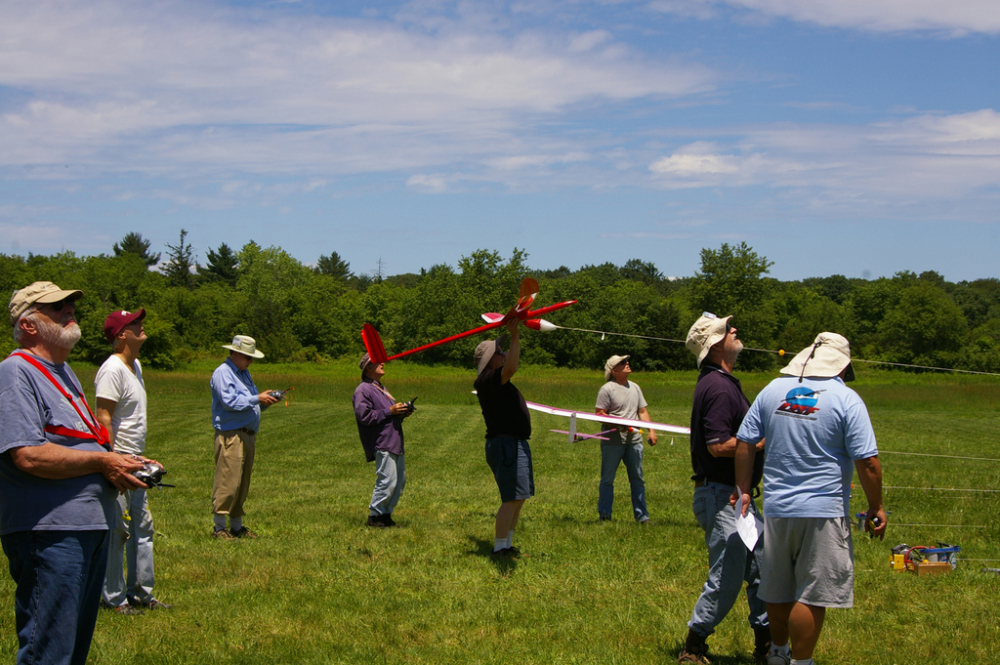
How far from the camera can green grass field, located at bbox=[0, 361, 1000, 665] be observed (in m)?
4.62

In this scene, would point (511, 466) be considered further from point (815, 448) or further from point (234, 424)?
point (815, 448)

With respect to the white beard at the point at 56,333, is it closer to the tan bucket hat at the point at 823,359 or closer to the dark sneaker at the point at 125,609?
the dark sneaker at the point at 125,609

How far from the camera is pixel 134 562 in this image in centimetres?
513

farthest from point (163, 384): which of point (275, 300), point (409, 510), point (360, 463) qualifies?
point (275, 300)

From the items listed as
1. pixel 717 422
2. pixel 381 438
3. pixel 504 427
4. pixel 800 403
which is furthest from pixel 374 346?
pixel 800 403

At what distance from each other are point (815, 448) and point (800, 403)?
229 millimetres

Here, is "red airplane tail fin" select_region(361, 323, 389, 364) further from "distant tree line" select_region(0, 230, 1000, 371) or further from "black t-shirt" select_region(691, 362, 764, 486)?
"distant tree line" select_region(0, 230, 1000, 371)

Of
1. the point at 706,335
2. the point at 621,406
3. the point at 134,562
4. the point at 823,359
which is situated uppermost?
the point at 706,335

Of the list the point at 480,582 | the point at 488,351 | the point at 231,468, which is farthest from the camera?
the point at 231,468

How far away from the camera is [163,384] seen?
1228 inches

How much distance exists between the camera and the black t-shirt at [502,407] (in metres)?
6.21

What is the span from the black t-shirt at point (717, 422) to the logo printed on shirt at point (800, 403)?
526 millimetres

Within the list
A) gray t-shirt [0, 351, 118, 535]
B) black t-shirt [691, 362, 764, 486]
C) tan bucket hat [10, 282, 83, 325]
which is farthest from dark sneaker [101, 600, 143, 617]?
black t-shirt [691, 362, 764, 486]

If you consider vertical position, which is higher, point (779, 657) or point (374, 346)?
point (374, 346)
